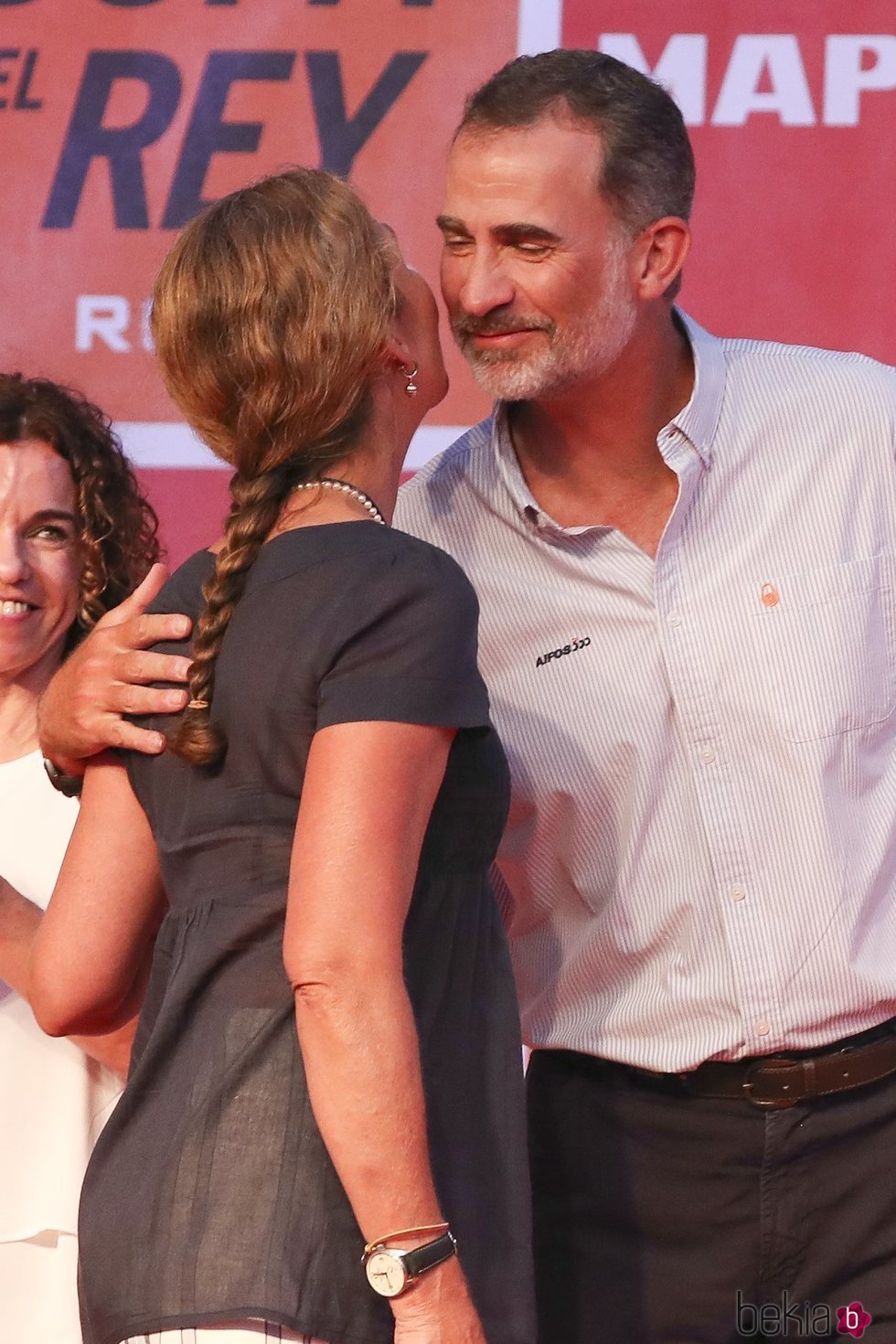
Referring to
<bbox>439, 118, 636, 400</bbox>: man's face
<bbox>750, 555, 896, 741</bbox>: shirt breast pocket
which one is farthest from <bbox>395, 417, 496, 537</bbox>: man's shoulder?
<bbox>750, 555, 896, 741</bbox>: shirt breast pocket

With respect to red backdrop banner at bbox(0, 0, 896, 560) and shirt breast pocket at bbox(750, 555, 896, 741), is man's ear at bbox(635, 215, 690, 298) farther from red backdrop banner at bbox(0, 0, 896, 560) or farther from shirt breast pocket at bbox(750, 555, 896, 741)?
red backdrop banner at bbox(0, 0, 896, 560)

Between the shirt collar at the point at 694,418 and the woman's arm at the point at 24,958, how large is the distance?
2.37 feet

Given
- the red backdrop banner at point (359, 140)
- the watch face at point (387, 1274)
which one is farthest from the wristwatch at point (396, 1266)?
the red backdrop banner at point (359, 140)

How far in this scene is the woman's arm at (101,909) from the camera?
4.84ft

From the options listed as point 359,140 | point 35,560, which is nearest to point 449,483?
point 35,560

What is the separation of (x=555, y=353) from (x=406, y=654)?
72 centimetres

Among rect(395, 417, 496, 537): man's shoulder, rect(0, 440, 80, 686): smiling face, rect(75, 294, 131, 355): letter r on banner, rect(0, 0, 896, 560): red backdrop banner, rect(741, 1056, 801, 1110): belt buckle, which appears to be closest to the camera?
rect(741, 1056, 801, 1110): belt buckle

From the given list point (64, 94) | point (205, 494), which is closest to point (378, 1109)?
point (205, 494)

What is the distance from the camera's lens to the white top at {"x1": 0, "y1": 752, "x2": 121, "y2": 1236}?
1.95 metres

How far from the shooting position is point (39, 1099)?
1979mm

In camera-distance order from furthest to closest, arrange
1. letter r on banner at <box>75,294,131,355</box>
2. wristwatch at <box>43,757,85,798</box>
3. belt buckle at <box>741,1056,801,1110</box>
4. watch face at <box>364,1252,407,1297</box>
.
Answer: letter r on banner at <box>75,294,131,355</box> → belt buckle at <box>741,1056,801,1110</box> → wristwatch at <box>43,757,85,798</box> → watch face at <box>364,1252,407,1297</box>

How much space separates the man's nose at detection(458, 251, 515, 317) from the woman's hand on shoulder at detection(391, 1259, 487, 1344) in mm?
1077

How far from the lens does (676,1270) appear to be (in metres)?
1.86

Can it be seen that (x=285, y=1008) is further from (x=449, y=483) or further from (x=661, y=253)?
(x=661, y=253)
